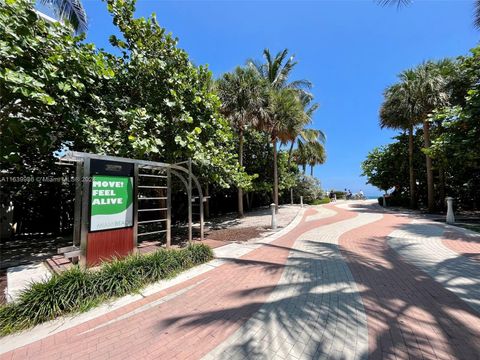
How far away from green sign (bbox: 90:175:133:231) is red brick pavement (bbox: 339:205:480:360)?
5594 mm

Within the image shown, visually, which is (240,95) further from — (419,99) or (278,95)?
(419,99)

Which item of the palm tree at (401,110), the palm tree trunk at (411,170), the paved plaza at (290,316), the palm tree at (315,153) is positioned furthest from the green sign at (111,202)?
the palm tree at (315,153)

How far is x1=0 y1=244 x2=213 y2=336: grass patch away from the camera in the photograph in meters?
3.42

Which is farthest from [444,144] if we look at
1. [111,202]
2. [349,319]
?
[111,202]

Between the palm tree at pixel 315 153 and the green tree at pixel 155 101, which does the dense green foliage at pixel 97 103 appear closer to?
the green tree at pixel 155 101

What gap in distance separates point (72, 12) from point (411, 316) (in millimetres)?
14604

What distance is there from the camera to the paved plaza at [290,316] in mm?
2848

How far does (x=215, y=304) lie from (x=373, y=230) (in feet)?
29.2

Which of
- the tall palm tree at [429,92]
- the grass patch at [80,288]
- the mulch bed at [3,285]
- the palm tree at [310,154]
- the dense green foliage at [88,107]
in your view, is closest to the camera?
the grass patch at [80,288]

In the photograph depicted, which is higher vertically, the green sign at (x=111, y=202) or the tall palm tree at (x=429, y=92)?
the tall palm tree at (x=429, y=92)

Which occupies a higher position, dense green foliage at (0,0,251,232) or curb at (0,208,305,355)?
dense green foliage at (0,0,251,232)

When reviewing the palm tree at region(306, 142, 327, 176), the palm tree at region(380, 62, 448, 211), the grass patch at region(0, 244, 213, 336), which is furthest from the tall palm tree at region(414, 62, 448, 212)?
the grass patch at region(0, 244, 213, 336)

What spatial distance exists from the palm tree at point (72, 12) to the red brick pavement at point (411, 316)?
13.4 m

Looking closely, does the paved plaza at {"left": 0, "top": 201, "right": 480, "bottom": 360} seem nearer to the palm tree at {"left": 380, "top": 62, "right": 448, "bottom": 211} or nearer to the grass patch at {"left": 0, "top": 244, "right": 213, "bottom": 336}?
the grass patch at {"left": 0, "top": 244, "right": 213, "bottom": 336}
